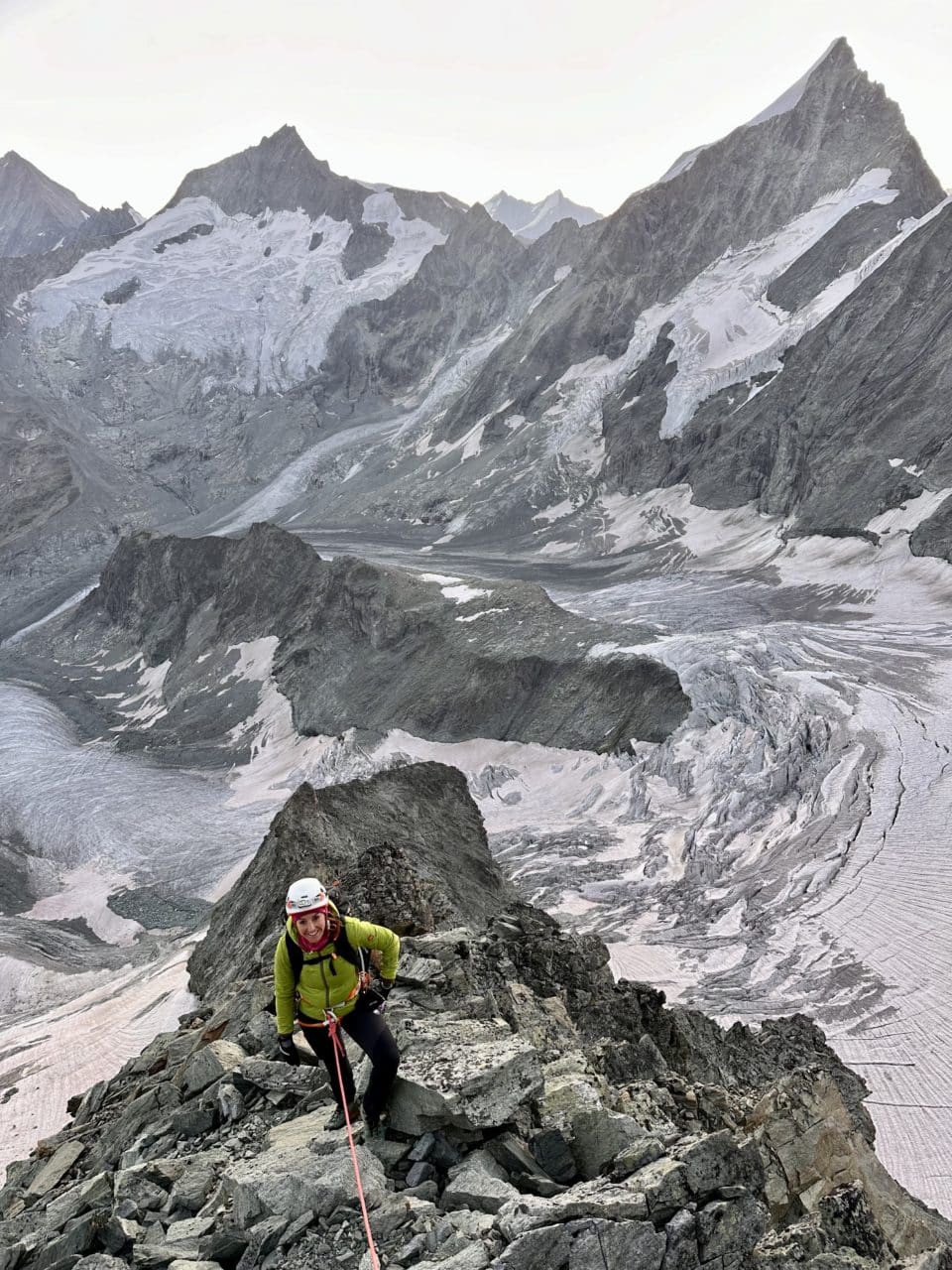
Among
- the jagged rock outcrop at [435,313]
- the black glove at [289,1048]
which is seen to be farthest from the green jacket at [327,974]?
the jagged rock outcrop at [435,313]

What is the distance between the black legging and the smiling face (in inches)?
34.1

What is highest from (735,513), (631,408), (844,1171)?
(631,408)

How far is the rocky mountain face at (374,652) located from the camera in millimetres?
45094

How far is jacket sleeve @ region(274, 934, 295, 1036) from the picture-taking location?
806 cm

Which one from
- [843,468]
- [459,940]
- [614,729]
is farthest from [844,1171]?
[843,468]

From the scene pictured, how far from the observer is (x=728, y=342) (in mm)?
92062

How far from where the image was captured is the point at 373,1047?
8.02 meters

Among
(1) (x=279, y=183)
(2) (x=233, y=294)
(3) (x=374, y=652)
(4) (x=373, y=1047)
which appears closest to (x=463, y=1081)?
(4) (x=373, y=1047)

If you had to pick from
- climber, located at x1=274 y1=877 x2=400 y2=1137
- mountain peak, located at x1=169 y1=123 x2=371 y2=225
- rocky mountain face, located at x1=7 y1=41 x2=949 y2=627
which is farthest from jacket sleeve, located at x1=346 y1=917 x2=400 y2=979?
mountain peak, located at x1=169 y1=123 x2=371 y2=225

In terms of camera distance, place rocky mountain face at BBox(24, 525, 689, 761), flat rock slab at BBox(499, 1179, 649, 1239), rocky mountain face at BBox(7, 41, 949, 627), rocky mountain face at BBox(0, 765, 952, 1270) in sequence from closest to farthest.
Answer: flat rock slab at BBox(499, 1179, 649, 1239) < rocky mountain face at BBox(0, 765, 952, 1270) < rocky mountain face at BBox(24, 525, 689, 761) < rocky mountain face at BBox(7, 41, 949, 627)

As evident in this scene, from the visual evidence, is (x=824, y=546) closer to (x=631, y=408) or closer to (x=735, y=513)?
(x=735, y=513)

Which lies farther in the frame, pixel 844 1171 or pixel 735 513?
pixel 735 513

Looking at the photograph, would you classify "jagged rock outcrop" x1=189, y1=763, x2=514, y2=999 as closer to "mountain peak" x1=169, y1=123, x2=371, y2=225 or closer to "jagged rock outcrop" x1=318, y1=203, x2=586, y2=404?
"jagged rock outcrop" x1=318, y1=203, x2=586, y2=404

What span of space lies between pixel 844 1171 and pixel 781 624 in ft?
145
